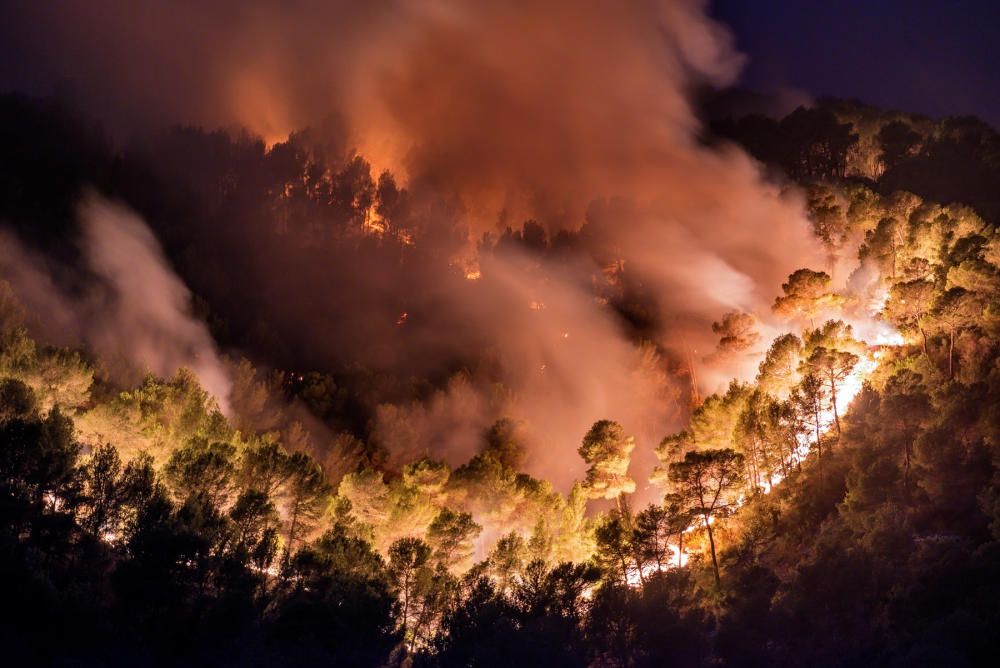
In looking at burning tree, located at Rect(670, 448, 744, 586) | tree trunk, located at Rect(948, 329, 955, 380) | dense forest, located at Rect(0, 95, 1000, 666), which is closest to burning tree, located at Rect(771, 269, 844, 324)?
dense forest, located at Rect(0, 95, 1000, 666)

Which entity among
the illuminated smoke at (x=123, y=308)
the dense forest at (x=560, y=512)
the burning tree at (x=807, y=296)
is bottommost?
the dense forest at (x=560, y=512)

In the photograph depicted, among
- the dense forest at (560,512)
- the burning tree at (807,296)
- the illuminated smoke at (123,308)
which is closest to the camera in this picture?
the dense forest at (560,512)

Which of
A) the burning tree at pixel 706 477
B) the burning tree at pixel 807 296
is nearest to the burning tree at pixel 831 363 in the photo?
the burning tree at pixel 706 477

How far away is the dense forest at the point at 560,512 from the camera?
26891mm

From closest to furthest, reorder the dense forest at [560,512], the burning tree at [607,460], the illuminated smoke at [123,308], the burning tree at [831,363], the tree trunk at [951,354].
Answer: the dense forest at [560,512], the tree trunk at [951,354], the burning tree at [831,363], the burning tree at [607,460], the illuminated smoke at [123,308]

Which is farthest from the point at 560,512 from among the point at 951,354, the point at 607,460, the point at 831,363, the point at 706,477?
the point at 951,354

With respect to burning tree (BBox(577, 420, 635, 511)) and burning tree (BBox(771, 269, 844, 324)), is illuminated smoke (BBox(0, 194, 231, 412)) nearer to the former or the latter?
burning tree (BBox(577, 420, 635, 511))

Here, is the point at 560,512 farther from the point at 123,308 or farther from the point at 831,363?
the point at 123,308

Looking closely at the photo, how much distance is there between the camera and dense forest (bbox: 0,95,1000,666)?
26891 millimetres

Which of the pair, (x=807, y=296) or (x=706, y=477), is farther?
(x=807, y=296)

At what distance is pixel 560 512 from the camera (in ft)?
152

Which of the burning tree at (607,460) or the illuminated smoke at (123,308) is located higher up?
the illuminated smoke at (123,308)

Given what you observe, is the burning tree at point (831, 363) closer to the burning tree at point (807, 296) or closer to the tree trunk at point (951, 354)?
the tree trunk at point (951, 354)

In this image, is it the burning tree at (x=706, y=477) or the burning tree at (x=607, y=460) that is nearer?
the burning tree at (x=706, y=477)
